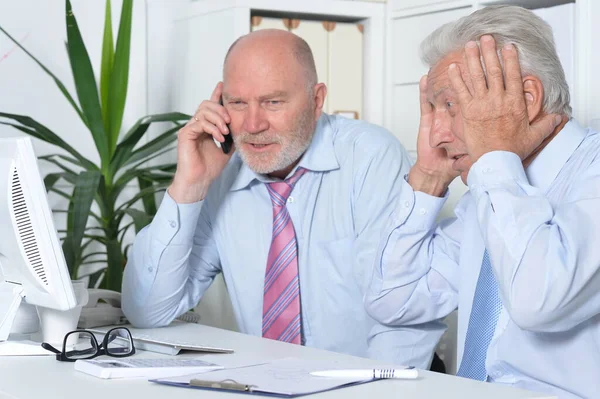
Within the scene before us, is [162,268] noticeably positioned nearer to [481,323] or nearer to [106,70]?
[481,323]

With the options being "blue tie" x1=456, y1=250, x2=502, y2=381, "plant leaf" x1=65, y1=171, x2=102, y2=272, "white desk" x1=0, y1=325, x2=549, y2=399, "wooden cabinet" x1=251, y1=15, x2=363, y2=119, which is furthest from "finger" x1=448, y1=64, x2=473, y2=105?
"wooden cabinet" x1=251, y1=15, x2=363, y2=119

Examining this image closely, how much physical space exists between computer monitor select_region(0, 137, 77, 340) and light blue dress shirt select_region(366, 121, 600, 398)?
0.74 meters

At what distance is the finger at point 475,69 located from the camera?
154 centimetres

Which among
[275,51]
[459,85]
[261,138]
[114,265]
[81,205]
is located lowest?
[114,265]

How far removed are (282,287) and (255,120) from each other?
42 centimetres

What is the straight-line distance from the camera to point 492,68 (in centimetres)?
153

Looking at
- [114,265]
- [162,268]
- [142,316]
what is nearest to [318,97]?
[162,268]

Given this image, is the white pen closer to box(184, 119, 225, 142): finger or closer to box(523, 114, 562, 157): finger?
box(523, 114, 562, 157): finger

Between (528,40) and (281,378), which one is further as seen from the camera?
(528,40)

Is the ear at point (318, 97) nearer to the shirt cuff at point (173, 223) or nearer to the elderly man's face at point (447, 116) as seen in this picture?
the shirt cuff at point (173, 223)

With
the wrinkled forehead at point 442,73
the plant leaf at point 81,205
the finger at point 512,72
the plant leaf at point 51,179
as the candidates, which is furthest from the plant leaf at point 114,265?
the finger at point 512,72

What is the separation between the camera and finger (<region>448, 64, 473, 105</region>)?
5.14 ft

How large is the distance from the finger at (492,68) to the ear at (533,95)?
0.19 ft

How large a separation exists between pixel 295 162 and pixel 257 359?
32.0 inches
